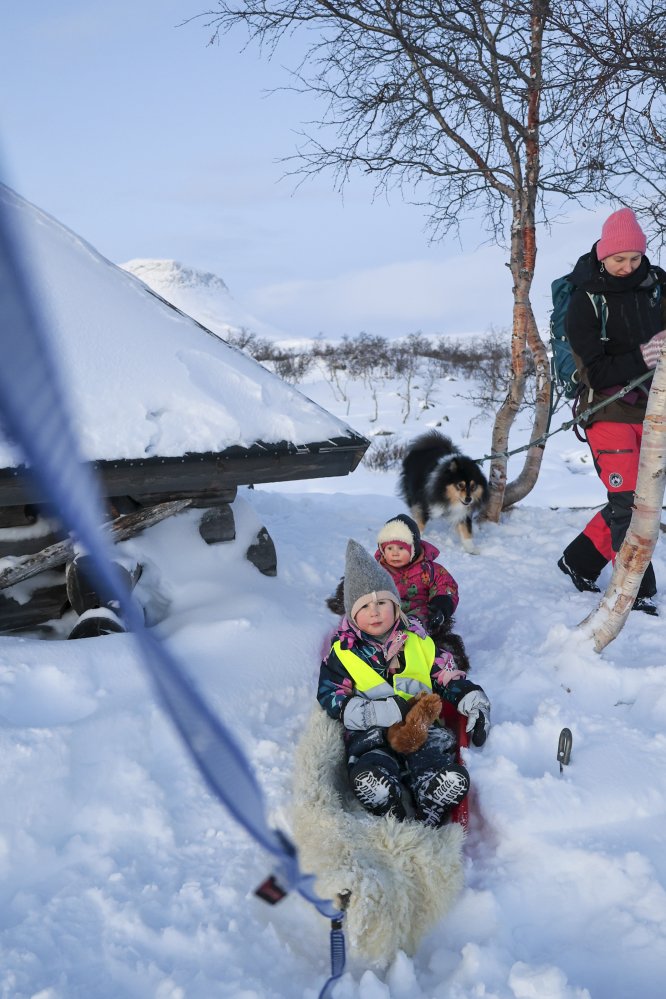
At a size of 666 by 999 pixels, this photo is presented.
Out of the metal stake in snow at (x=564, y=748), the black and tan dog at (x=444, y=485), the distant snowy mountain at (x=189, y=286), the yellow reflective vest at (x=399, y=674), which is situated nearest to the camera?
the metal stake in snow at (x=564, y=748)

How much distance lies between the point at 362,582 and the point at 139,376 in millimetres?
1767

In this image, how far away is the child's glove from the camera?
2641mm

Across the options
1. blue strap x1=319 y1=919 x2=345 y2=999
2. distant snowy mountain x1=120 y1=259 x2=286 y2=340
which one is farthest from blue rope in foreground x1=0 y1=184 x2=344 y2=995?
distant snowy mountain x1=120 y1=259 x2=286 y2=340

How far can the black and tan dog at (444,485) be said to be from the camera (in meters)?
5.54

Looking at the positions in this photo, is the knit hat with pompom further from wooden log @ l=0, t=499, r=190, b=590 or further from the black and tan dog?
the black and tan dog

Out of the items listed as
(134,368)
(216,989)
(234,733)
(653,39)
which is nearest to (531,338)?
(653,39)

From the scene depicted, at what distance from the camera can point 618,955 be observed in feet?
5.92

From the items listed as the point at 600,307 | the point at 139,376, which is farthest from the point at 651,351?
the point at 139,376

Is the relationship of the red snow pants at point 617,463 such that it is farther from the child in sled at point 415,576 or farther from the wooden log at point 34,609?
the wooden log at point 34,609

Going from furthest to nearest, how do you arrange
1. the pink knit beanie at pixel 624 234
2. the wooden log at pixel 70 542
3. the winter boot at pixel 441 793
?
1. the wooden log at pixel 70 542
2. the pink knit beanie at pixel 624 234
3. the winter boot at pixel 441 793

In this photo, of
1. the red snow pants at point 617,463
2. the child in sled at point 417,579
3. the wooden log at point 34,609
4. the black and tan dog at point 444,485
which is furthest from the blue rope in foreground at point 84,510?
the black and tan dog at point 444,485

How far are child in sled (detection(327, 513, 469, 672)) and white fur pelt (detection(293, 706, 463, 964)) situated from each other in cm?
149

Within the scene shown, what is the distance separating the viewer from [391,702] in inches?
106

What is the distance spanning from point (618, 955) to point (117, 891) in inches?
57.1
